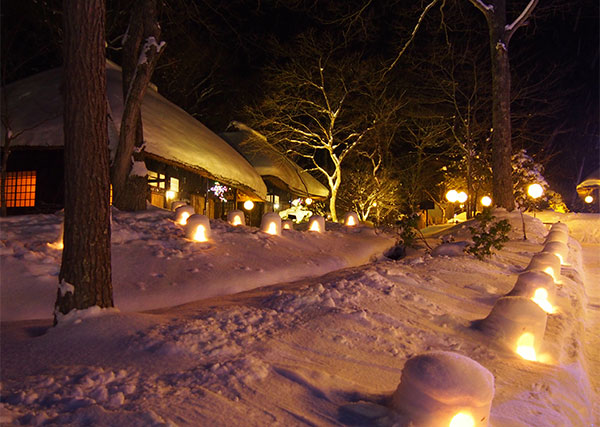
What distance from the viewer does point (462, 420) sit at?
2604 mm

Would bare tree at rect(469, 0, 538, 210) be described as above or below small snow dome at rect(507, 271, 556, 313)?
above

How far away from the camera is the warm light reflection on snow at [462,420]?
260 centimetres

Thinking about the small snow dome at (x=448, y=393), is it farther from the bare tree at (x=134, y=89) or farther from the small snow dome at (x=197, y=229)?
the bare tree at (x=134, y=89)

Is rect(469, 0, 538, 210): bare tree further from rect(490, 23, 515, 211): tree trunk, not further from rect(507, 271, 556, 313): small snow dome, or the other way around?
rect(507, 271, 556, 313): small snow dome

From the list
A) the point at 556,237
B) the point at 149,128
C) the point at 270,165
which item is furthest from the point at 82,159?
the point at 270,165

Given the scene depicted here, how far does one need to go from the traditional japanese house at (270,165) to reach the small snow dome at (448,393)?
61.3ft

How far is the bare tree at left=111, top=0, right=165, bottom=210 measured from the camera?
9.98 metres

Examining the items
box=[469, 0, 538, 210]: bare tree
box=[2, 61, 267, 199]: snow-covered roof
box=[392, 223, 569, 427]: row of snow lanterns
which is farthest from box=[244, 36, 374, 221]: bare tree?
box=[392, 223, 569, 427]: row of snow lanterns

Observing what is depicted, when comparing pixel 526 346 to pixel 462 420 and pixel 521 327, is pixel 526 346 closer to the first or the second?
pixel 521 327

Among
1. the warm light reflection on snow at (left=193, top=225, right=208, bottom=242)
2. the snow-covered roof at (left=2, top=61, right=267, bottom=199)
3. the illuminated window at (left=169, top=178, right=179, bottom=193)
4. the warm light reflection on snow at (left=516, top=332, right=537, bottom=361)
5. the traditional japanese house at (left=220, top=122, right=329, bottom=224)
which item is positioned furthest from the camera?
the traditional japanese house at (left=220, top=122, right=329, bottom=224)

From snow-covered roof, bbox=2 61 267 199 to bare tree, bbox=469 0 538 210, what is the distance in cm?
867

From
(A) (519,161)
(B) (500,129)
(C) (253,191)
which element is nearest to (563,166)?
(A) (519,161)

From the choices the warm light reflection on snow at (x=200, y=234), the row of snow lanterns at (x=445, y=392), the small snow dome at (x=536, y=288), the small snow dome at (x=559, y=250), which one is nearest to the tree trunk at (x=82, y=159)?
the row of snow lanterns at (x=445, y=392)

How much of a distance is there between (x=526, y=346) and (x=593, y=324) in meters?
2.56
